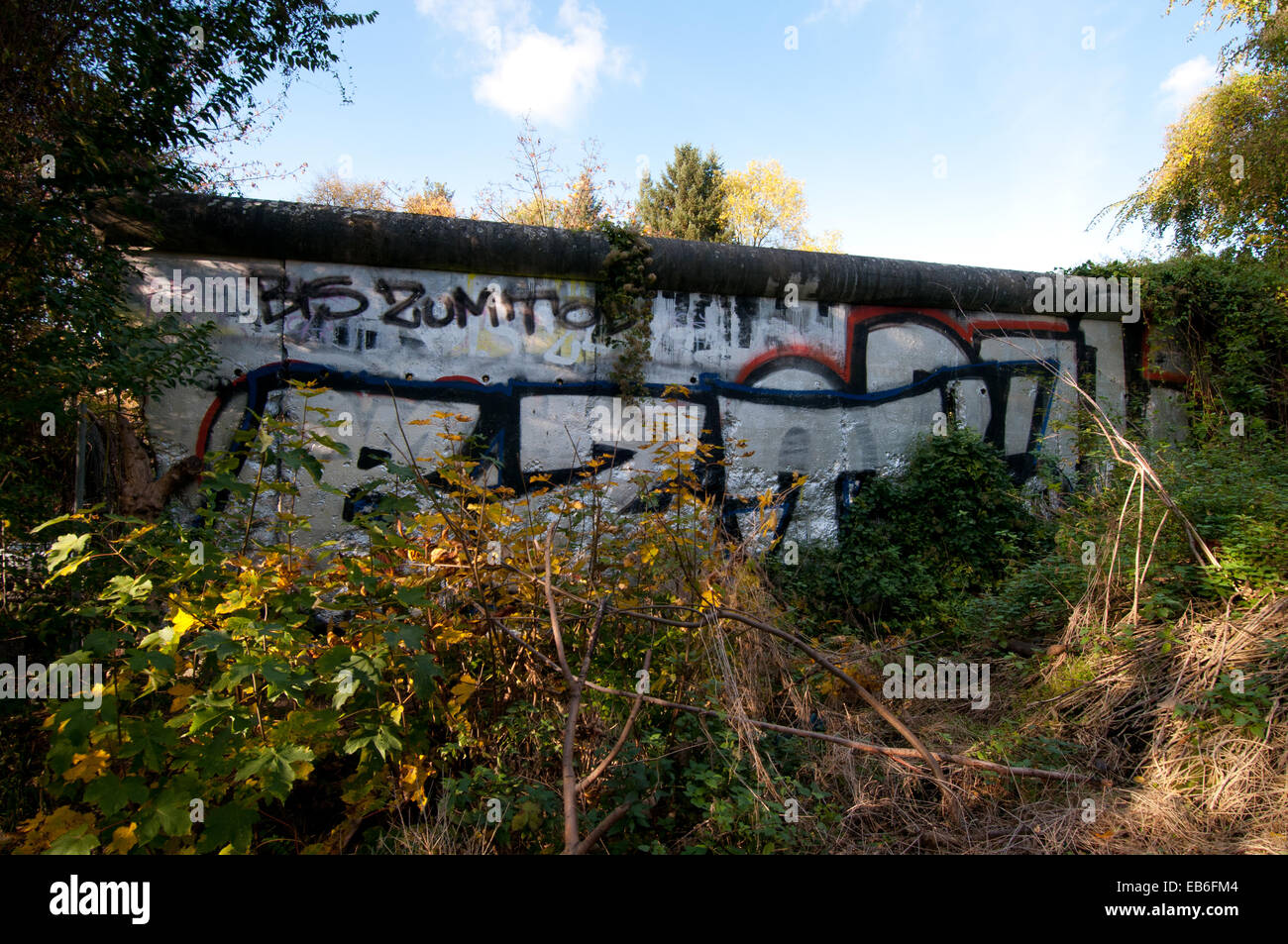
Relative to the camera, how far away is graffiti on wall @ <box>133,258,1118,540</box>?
5031mm

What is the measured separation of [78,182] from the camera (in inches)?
154

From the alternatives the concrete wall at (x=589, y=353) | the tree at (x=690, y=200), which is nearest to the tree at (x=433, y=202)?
the tree at (x=690, y=200)

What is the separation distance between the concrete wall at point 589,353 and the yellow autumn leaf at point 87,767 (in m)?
2.29

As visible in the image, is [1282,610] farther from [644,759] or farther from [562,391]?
[562,391]

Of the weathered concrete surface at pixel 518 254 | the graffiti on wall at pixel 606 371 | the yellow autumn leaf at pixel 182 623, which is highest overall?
the weathered concrete surface at pixel 518 254

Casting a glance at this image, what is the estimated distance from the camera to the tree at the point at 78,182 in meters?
3.67

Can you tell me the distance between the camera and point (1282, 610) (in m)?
3.37

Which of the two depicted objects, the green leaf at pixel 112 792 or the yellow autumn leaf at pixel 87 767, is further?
the yellow autumn leaf at pixel 87 767

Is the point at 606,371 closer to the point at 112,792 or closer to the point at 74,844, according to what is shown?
the point at 112,792

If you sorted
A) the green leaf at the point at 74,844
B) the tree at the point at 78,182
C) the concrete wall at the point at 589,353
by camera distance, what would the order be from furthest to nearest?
the concrete wall at the point at 589,353 < the tree at the point at 78,182 < the green leaf at the point at 74,844

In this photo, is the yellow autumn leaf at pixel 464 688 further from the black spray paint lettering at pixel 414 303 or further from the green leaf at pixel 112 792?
the black spray paint lettering at pixel 414 303

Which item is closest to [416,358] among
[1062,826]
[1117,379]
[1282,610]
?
[1062,826]

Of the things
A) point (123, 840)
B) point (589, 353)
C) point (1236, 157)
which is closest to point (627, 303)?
point (589, 353)

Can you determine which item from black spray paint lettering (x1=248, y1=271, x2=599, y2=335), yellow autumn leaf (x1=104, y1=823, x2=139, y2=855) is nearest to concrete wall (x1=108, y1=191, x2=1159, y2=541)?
black spray paint lettering (x1=248, y1=271, x2=599, y2=335)
